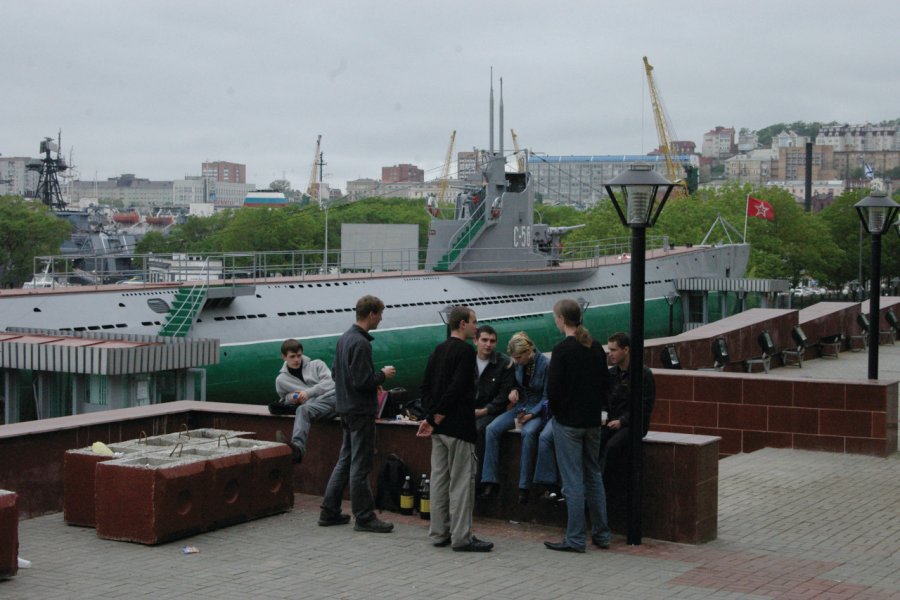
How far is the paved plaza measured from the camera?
789 centimetres

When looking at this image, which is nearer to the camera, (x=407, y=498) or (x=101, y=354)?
(x=407, y=498)

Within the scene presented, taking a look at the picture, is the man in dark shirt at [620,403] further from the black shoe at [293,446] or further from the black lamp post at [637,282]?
the black shoe at [293,446]

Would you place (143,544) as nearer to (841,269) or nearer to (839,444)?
(839,444)

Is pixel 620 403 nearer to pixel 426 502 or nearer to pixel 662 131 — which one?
pixel 426 502

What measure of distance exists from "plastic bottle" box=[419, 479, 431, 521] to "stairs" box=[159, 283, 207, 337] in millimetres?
18232

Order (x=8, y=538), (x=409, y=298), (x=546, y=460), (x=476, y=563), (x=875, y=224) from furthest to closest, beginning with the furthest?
(x=409, y=298), (x=875, y=224), (x=546, y=460), (x=476, y=563), (x=8, y=538)

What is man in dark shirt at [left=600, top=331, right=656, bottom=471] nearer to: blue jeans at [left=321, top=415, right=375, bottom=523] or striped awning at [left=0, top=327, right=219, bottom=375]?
blue jeans at [left=321, top=415, right=375, bottom=523]

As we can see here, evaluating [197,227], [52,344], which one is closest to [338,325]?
[52,344]

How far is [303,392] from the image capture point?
1076 cm

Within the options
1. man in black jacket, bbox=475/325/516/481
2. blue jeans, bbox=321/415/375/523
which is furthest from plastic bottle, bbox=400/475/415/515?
man in black jacket, bbox=475/325/516/481

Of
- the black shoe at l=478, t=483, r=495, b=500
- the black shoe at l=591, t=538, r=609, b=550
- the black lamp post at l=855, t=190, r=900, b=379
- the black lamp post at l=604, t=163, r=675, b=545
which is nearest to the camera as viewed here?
the black shoe at l=591, t=538, r=609, b=550

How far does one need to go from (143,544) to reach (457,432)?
2608mm

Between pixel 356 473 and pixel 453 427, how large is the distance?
3.60 ft

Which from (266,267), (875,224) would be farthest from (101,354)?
(266,267)
